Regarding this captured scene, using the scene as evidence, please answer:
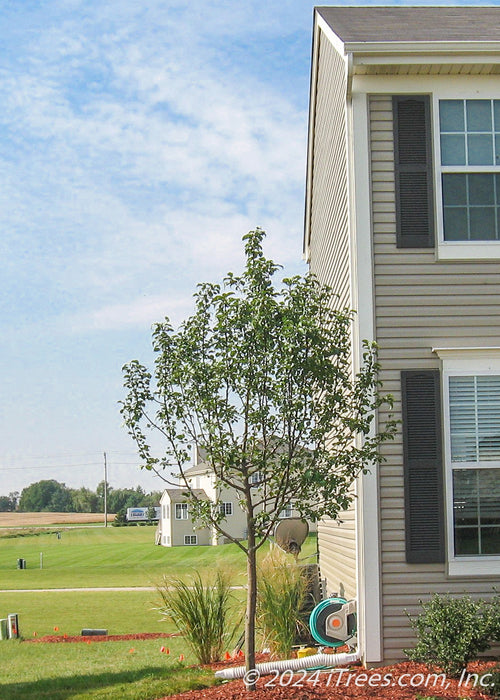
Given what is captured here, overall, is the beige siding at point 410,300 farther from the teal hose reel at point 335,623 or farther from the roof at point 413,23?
the teal hose reel at point 335,623

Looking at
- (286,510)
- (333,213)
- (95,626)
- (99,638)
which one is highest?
(333,213)

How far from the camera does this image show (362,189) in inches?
340

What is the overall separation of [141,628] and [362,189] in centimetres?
1114

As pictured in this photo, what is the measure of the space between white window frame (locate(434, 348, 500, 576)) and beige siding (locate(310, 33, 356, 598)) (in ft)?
3.44

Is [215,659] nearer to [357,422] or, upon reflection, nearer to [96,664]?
[96,664]

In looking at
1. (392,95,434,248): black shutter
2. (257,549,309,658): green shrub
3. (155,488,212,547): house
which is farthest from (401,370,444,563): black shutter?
(155,488,212,547): house

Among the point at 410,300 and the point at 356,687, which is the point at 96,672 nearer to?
the point at 356,687

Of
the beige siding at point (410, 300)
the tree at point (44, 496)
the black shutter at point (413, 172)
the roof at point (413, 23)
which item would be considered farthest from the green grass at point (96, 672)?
the tree at point (44, 496)

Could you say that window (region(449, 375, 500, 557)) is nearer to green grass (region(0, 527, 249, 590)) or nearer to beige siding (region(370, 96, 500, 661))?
beige siding (region(370, 96, 500, 661))

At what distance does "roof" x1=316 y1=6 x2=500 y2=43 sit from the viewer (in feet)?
29.6

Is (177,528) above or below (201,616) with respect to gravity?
below

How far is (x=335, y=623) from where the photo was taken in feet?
28.5

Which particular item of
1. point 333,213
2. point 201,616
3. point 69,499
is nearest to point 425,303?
point 333,213

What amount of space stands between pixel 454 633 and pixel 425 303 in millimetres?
3201
